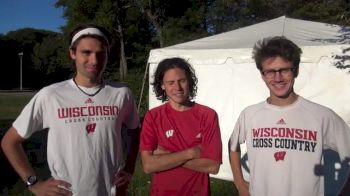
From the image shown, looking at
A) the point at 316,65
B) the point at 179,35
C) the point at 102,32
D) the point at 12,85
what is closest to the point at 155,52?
the point at 316,65

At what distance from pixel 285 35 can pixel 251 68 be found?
925mm

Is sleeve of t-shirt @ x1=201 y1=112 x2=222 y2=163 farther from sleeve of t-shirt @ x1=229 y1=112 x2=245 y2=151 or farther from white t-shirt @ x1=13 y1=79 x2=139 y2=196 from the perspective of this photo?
white t-shirt @ x1=13 y1=79 x2=139 y2=196

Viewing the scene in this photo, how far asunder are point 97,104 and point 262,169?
3.68 ft

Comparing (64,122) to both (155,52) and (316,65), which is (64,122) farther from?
(155,52)

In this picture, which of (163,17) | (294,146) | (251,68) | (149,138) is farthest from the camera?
(163,17)

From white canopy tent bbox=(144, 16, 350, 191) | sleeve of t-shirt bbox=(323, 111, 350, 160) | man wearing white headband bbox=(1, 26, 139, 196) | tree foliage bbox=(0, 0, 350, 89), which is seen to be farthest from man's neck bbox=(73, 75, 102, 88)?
tree foliage bbox=(0, 0, 350, 89)

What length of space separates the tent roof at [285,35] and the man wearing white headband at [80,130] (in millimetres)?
5421

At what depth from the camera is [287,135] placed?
2854mm

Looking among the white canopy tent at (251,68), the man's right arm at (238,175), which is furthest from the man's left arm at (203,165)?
the white canopy tent at (251,68)

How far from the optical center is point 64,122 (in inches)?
116

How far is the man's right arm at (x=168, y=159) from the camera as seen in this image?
9.83 ft

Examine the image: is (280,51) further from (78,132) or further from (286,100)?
(78,132)

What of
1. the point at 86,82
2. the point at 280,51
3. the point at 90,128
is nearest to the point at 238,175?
the point at 280,51

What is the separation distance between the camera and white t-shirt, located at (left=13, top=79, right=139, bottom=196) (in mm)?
2934
